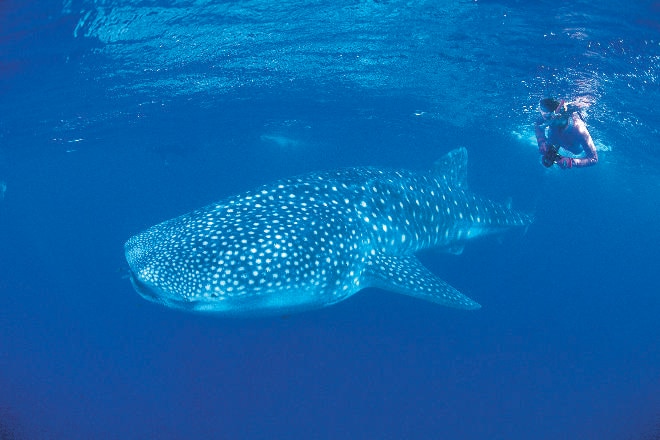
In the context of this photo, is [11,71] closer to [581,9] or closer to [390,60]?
[390,60]

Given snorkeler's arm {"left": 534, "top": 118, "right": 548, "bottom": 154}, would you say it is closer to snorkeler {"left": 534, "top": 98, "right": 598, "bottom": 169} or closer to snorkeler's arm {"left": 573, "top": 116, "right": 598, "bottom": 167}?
snorkeler {"left": 534, "top": 98, "right": 598, "bottom": 169}

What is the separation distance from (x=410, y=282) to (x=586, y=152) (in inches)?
167

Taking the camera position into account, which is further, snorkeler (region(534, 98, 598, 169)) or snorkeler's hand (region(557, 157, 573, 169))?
snorkeler (region(534, 98, 598, 169))

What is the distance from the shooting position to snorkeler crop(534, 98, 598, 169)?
7.47 m

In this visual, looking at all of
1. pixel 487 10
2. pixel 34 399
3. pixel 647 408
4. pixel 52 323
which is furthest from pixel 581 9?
pixel 52 323

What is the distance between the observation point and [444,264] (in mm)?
17875

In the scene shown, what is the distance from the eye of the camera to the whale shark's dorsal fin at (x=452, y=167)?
10.2 metres

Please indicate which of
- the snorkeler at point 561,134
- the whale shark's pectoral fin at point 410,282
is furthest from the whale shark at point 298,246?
the snorkeler at point 561,134

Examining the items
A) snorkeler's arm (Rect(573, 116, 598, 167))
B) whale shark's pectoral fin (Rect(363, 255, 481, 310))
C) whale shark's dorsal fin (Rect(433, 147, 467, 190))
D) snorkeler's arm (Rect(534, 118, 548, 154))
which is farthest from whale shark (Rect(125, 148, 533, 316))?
snorkeler's arm (Rect(573, 116, 598, 167))

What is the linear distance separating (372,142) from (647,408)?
96.1ft

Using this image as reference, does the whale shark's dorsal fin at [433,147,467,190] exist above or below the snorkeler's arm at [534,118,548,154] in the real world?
below

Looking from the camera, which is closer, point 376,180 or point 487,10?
point 376,180

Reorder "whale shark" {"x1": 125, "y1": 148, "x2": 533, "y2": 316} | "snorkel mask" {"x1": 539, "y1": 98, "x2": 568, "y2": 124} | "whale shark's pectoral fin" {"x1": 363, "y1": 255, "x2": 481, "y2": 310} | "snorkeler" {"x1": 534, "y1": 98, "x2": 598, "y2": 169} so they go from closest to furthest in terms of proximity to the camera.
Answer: "whale shark" {"x1": 125, "y1": 148, "x2": 533, "y2": 316} < "whale shark's pectoral fin" {"x1": 363, "y1": 255, "x2": 481, "y2": 310} < "snorkeler" {"x1": 534, "y1": 98, "x2": 598, "y2": 169} < "snorkel mask" {"x1": 539, "y1": 98, "x2": 568, "y2": 124}

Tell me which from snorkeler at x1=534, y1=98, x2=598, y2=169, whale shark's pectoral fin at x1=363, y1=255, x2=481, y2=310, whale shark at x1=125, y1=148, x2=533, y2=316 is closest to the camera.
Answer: whale shark at x1=125, y1=148, x2=533, y2=316
